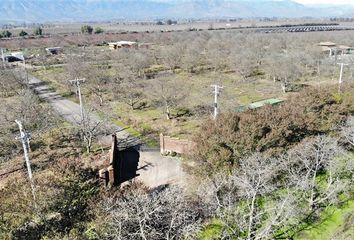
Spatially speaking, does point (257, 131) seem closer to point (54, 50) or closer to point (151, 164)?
point (151, 164)

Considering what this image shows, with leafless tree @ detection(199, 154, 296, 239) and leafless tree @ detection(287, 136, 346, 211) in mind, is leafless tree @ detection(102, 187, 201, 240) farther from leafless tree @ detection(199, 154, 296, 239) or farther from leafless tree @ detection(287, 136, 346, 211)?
leafless tree @ detection(287, 136, 346, 211)

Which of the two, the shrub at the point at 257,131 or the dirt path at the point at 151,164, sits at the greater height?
the shrub at the point at 257,131

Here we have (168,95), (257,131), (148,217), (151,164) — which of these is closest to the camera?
(148,217)

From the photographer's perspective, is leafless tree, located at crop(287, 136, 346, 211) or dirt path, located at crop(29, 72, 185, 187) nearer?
leafless tree, located at crop(287, 136, 346, 211)

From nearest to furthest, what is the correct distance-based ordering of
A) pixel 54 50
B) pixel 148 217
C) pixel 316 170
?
1. pixel 148 217
2. pixel 316 170
3. pixel 54 50

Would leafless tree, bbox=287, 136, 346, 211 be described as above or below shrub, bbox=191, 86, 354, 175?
below

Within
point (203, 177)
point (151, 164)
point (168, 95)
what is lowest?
point (151, 164)

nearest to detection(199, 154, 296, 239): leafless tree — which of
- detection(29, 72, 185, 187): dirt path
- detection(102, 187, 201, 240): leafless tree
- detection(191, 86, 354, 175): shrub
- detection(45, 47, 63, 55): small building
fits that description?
detection(191, 86, 354, 175): shrub

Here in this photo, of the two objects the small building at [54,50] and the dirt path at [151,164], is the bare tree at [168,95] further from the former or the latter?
the small building at [54,50]

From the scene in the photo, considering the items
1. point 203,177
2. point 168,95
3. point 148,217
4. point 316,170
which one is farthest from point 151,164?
point 316,170

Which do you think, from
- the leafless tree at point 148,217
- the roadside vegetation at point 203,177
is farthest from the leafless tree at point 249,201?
the leafless tree at point 148,217

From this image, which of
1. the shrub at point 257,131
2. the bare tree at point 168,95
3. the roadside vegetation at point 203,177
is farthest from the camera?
the bare tree at point 168,95

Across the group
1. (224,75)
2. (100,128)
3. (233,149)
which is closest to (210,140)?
Answer: (233,149)

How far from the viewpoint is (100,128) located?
28.7m
